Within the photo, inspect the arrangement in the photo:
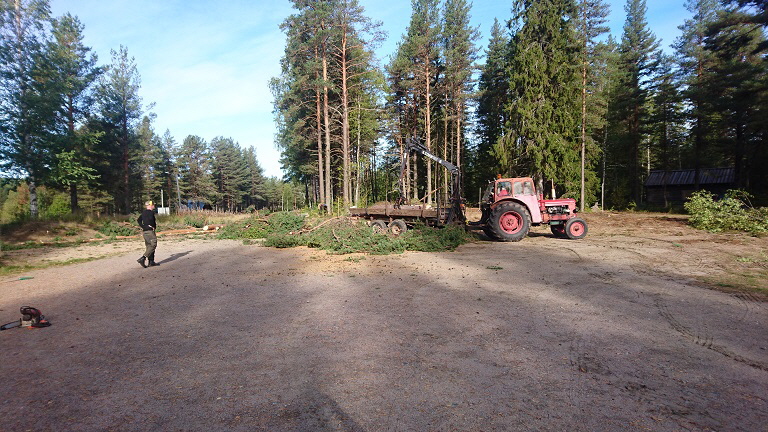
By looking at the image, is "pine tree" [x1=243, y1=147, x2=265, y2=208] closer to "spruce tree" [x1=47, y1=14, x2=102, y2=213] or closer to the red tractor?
"spruce tree" [x1=47, y1=14, x2=102, y2=213]

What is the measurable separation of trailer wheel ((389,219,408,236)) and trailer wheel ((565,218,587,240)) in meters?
7.05

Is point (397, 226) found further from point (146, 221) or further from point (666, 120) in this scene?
point (666, 120)

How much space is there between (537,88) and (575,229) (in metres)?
15.6

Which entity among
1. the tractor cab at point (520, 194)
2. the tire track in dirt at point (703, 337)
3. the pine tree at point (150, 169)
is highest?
the pine tree at point (150, 169)

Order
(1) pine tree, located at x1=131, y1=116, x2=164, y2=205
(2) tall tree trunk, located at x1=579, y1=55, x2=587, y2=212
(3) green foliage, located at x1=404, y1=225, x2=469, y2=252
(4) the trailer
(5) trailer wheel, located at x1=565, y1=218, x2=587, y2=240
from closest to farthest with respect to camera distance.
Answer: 1. (3) green foliage, located at x1=404, y1=225, x2=469, y2=252
2. (4) the trailer
3. (5) trailer wheel, located at x1=565, y1=218, x2=587, y2=240
4. (2) tall tree trunk, located at x1=579, y1=55, x2=587, y2=212
5. (1) pine tree, located at x1=131, y1=116, x2=164, y2=205

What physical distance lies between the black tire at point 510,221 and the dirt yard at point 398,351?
5583 mm

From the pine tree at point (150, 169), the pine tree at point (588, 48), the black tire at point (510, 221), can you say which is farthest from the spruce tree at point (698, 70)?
the pine tree at point (150, 169)

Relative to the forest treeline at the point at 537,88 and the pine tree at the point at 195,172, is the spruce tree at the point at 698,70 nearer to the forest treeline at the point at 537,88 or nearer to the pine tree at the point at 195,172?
the forest treeline at the point at 537,88

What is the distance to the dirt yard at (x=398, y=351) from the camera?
117 inches

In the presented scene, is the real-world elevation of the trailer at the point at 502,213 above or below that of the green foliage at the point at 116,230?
above

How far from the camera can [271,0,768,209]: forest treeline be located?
24375 mm

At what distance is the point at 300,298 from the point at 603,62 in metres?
34.6

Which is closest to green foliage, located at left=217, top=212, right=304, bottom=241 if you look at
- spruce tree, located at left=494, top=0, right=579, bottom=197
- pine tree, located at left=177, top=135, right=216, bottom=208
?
spruce tree, located at left=494, top=0, right=579, bottom=197

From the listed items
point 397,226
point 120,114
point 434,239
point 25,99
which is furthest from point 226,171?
point 434,239
